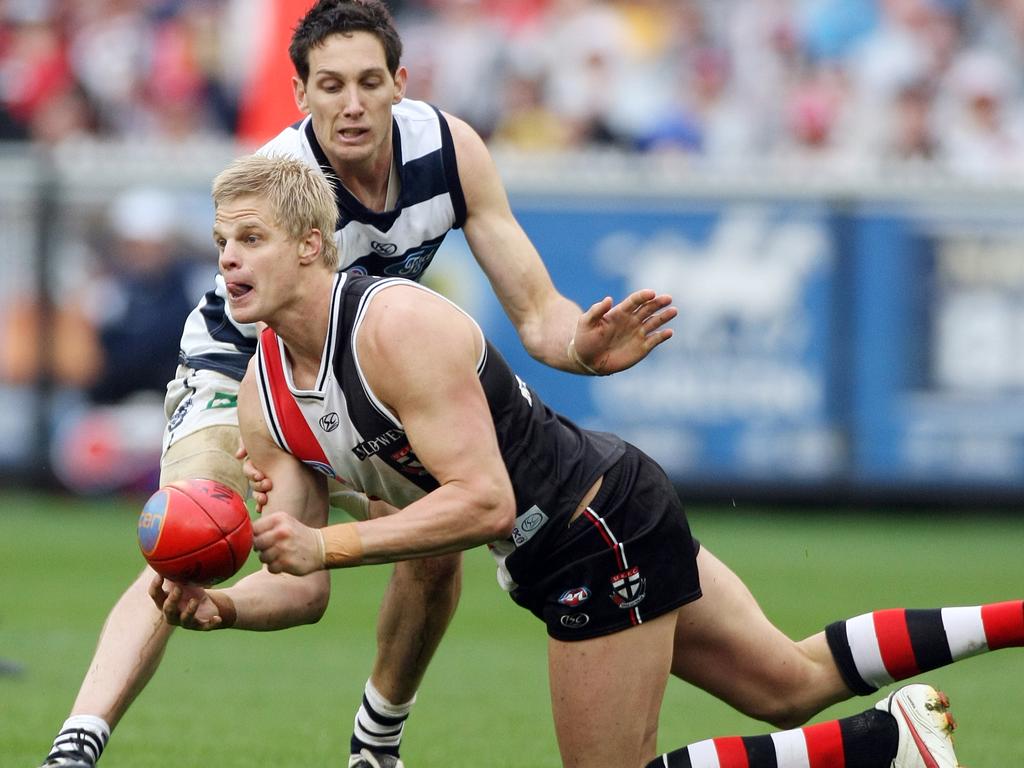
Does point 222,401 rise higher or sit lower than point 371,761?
higher

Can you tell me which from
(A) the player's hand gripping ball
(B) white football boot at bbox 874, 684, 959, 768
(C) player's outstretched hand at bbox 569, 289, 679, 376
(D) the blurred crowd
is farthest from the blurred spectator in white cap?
(A) the player's hand gripping ball

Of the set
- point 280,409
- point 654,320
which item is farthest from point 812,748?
point 280,409

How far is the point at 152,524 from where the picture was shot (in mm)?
4777

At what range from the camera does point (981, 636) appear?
5387mm

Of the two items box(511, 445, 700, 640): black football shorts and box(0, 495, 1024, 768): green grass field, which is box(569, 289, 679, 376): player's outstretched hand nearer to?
box(511, 445, 700, 640): black football shorts

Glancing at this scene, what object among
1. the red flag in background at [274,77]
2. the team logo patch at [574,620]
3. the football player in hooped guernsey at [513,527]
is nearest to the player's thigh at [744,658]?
the football player in hooped guernsey at [513,527]

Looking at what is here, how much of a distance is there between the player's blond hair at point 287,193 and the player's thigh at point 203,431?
3.33ft

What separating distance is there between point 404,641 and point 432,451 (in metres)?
1.61

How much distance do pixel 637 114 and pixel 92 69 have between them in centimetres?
476

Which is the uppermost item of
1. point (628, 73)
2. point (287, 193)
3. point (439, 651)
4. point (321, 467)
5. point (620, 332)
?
point (287, 193)

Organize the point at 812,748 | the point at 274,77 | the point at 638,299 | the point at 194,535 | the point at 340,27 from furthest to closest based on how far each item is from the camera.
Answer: the point at 274,77, the point at 340,27, the point at 638,299, the point at 812,748, the point at 194,535

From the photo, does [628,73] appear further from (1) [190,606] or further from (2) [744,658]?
(1) [190,606]

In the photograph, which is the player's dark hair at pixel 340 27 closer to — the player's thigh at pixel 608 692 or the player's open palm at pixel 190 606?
the player's open palm at pixel 190 606

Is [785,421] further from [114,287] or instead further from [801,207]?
[114,287]
